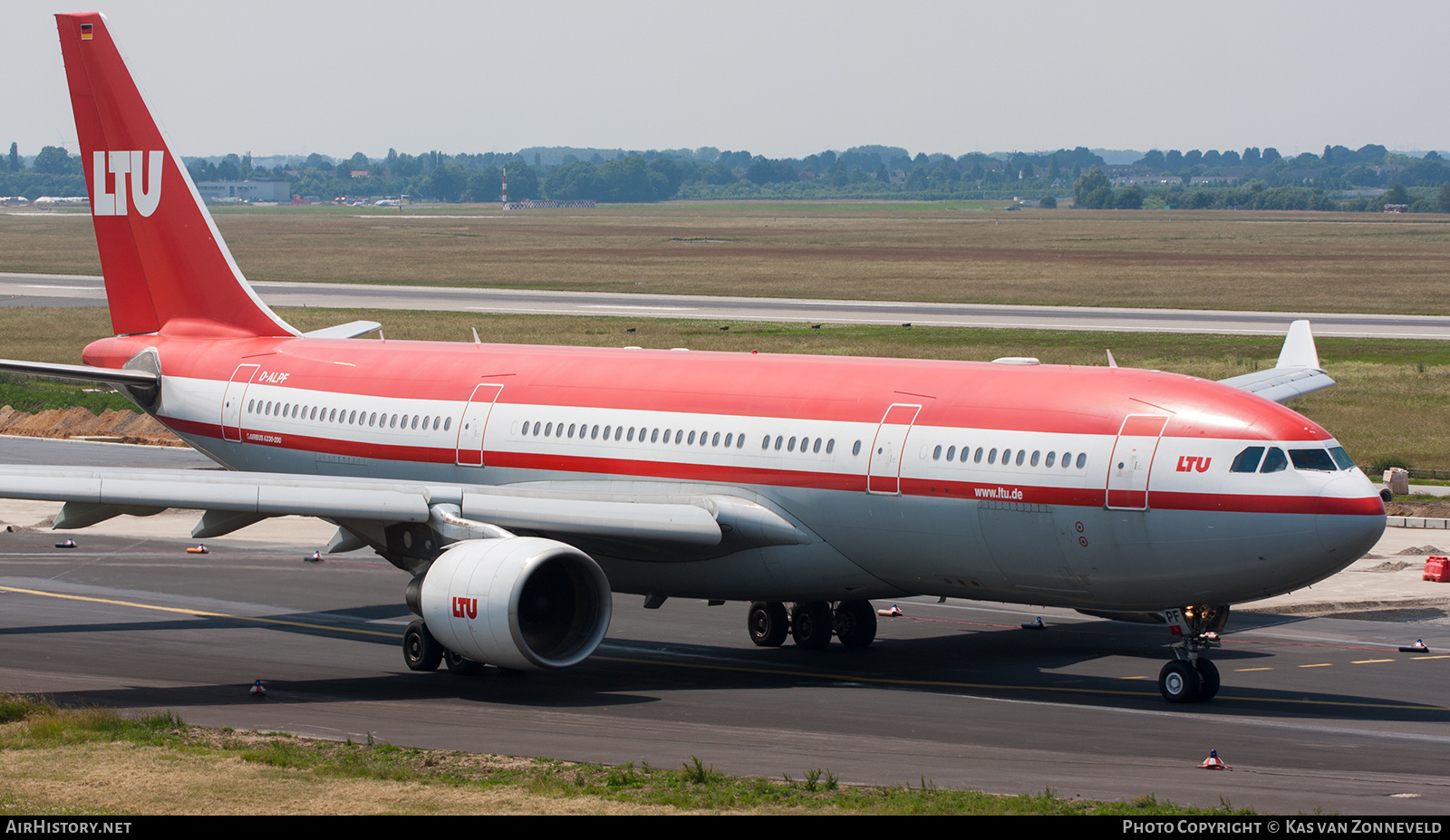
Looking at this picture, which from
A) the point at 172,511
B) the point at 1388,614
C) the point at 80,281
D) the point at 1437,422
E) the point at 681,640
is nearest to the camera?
the point at 681,640

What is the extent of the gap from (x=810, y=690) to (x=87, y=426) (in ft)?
140

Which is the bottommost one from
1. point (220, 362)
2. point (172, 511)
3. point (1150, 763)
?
point (172, 511)

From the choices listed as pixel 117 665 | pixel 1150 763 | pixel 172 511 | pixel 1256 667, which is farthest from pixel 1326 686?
pixel 172 511

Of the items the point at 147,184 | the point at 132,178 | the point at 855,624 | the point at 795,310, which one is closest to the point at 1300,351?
the point at 855,624

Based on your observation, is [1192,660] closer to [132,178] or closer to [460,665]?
[460,665]

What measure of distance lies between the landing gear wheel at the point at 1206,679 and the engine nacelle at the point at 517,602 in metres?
9.36

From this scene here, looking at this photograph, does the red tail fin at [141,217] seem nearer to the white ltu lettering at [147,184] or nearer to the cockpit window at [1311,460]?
the white ltu lettering at [147,184]

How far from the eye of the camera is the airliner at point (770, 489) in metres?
25.0

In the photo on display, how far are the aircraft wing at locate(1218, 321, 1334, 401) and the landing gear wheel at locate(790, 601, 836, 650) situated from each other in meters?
10.6

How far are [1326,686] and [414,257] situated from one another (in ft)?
505

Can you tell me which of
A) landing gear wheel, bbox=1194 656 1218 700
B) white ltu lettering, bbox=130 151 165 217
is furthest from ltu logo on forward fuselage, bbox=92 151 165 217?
landing gear wheel, bbox=1194 656 1218 700

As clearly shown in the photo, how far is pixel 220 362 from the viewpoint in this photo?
36.4m

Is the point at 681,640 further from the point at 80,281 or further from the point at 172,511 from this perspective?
the point at 80,281

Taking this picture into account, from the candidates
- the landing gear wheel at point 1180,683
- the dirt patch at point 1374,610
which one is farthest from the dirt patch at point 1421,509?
the landing gear wheel at point 1180,683
